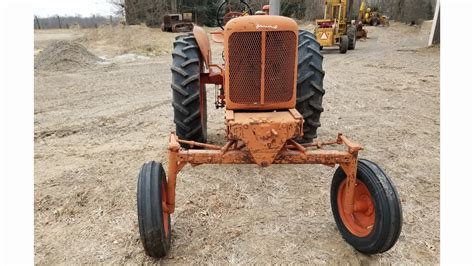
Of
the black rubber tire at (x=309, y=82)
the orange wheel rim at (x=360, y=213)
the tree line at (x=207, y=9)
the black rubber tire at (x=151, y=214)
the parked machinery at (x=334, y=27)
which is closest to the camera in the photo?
the black rubber tire at (x=151, y=214)

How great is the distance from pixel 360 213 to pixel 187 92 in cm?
193

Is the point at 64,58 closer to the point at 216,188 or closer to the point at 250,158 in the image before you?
the point at 216,188

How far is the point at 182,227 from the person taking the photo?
3.16 m

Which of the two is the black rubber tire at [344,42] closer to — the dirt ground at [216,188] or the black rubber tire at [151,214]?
the dirt ground at [216,188]

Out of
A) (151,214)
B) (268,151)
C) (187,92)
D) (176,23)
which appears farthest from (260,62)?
(176,23)

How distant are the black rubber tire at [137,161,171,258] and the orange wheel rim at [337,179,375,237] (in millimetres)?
1365

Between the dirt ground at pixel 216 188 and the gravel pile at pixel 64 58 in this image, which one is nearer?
the dirt ground at pixel 216 188

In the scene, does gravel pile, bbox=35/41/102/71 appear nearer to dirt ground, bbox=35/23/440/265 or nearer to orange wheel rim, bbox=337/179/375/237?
dirt ground, bbox=35/23/440/265

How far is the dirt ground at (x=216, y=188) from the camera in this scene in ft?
9.42

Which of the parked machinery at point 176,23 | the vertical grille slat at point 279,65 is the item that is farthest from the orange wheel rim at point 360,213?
the parked machinery at point 176,23

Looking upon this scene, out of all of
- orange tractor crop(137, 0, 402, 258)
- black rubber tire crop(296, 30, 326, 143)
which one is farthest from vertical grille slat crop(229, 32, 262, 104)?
black rubber tire crop(296, 30, 326, 143)

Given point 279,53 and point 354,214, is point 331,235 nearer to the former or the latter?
point 354,214

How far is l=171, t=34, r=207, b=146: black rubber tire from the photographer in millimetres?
3812

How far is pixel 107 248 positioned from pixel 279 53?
2.01 m
